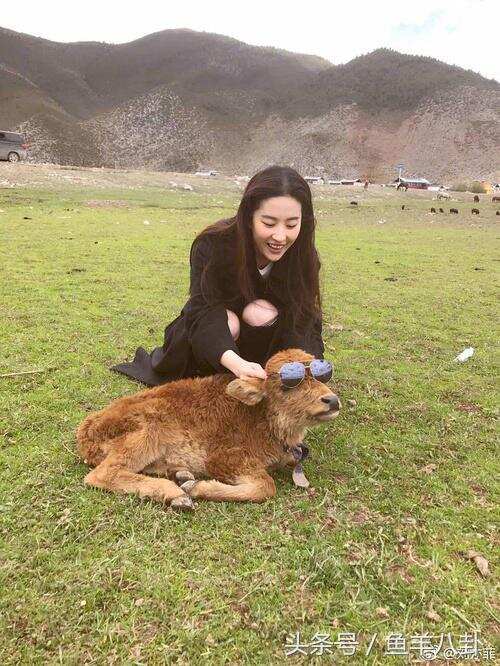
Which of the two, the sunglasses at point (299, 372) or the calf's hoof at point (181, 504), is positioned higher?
the sunglasses at point (299, 372)

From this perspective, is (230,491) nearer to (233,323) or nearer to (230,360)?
(230,360)

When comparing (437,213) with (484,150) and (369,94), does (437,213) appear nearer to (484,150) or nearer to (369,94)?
(484,150)

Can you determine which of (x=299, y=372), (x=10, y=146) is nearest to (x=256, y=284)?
(x=299, y=372)

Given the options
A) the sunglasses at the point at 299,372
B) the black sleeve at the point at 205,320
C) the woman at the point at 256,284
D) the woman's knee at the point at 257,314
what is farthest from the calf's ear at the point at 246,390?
the woman's knee at the point at 257,314

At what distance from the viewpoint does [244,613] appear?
7.91 ft

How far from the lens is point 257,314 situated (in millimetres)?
4133

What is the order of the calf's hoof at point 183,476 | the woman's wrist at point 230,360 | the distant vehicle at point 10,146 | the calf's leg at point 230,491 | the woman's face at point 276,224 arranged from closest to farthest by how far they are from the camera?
the calf's leg at point 230,491, the calf's hoof at point 183,476, the woman's wrist at point 230,360, the woman's face at point 276,224, the distant vehicle at point 10,146

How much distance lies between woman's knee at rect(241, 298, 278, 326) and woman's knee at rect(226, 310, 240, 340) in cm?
6

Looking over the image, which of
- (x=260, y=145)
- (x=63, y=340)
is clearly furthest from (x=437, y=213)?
(x=260, y=145)

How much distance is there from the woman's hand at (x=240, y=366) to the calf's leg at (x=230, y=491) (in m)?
0.65

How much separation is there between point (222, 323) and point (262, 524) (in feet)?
4.79

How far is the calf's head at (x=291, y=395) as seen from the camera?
10.9ft

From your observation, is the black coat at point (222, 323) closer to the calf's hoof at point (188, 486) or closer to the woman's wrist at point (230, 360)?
the woman's wrist at point (230, 360)

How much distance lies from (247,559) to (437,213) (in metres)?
26.4
